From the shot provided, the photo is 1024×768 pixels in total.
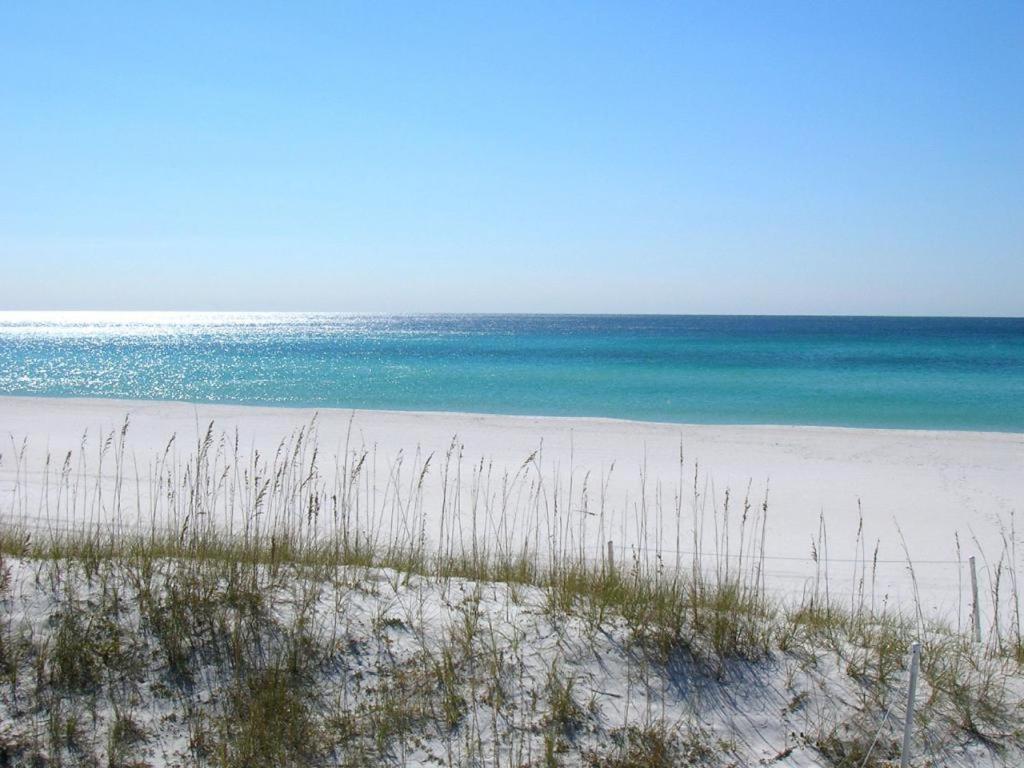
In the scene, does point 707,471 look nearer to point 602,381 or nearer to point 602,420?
point 602,420

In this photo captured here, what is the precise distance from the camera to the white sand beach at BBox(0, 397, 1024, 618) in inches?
356

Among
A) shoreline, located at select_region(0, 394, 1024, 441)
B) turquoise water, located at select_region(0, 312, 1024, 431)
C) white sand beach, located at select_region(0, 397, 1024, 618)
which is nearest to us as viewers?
white sand beach, located at select_region(0, 397, 1024, 618)

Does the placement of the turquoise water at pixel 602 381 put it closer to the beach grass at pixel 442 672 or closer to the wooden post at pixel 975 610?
the wooden post at pixel 975 610

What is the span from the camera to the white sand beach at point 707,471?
905 centimetres

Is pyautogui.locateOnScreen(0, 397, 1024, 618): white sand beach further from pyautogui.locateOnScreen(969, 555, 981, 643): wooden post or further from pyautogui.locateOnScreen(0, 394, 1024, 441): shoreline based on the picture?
pyautogui.locateOnScreen(969, 555, 981, 643): wooden post

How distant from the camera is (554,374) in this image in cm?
4019

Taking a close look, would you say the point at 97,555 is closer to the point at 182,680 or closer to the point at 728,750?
the point at 182,680

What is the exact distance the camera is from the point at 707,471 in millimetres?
14703

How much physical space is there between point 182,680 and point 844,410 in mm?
26004

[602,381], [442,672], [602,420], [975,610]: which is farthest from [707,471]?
[602,381]

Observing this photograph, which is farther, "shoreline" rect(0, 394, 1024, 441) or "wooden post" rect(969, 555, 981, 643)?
"shoreline" rect(0, 394, 1024, 441)

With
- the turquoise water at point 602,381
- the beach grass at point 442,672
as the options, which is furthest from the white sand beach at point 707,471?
the turquoise water at point 602,381

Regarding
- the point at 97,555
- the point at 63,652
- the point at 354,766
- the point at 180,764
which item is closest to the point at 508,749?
the point at 354,766

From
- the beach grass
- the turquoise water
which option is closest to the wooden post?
the beach grass
